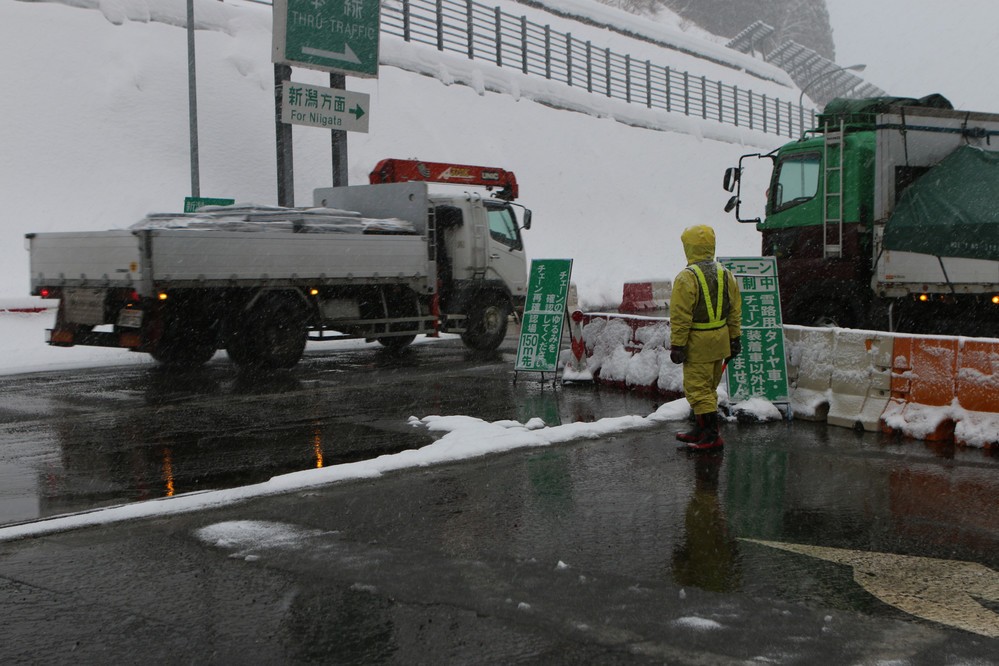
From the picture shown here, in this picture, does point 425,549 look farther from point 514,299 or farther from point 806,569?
point 514,299

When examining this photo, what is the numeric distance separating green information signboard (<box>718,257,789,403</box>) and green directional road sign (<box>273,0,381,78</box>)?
12149 millimetres

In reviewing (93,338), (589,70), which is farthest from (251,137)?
(589,70)

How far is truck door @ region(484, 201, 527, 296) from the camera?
16750 millimetres

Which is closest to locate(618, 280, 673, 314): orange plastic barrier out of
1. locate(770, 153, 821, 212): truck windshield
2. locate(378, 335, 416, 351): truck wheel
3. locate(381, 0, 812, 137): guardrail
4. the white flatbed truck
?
the white flatbed truck

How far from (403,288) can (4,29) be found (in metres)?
15.5

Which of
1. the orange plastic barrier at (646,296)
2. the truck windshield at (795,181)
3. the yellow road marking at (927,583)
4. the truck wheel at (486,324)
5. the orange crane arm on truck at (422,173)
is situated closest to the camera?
the yellow road marking at (927,583)

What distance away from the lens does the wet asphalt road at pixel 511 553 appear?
13.5 feet

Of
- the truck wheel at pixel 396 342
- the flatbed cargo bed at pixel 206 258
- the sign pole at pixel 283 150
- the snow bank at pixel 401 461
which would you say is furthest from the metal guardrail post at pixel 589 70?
the snow bank at pixel 401 461

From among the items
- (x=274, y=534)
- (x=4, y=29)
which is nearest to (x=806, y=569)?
(x=274, y=534)

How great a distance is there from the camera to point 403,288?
51.1ft

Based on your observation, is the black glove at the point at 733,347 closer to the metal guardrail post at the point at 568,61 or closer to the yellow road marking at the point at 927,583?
the yellow road marking at the point at 927,583

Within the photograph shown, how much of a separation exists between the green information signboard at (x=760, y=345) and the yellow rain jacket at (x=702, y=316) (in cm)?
163

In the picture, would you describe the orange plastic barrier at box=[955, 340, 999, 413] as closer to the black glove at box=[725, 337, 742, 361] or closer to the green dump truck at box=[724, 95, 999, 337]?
the black glove at box=[725, 337, 742, 361]

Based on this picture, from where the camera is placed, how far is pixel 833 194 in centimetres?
1311
